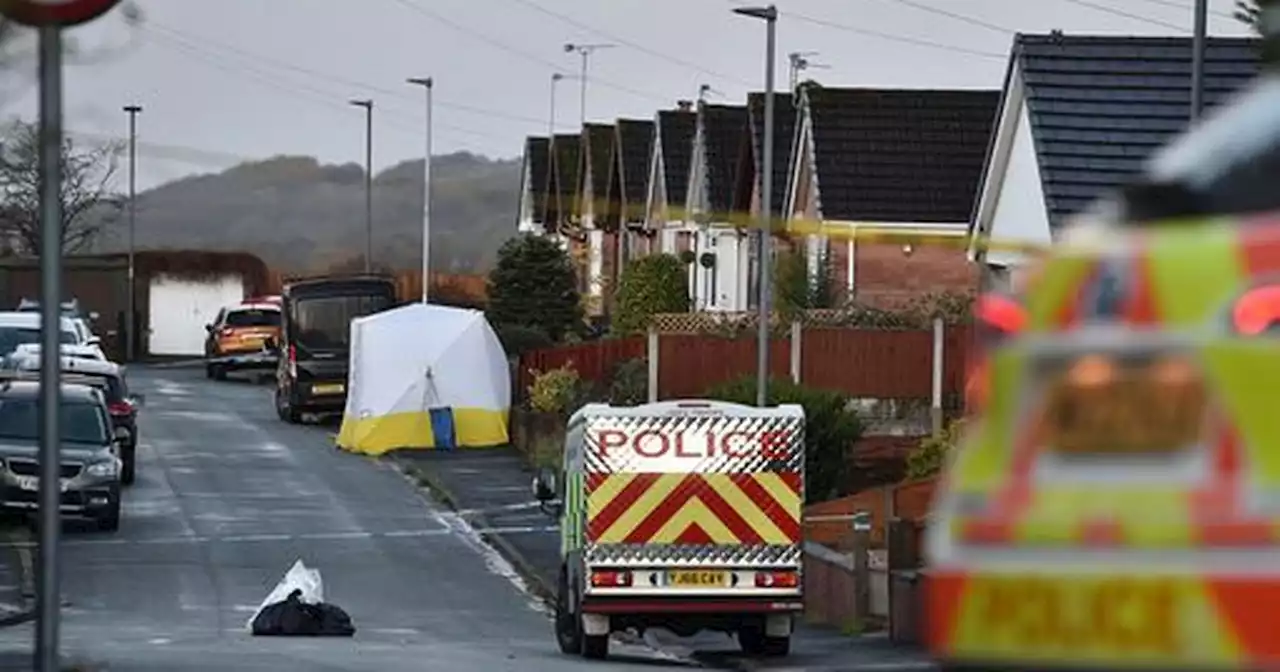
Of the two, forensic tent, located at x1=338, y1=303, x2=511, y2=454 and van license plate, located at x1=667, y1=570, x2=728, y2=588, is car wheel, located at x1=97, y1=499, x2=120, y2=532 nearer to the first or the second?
forensic tent, located at x1=338, y1=303, x2=511, y2=454

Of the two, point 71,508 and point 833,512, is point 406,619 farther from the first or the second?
point 71,508

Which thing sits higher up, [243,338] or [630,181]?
[630,181]

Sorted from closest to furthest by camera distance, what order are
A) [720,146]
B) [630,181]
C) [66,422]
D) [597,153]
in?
[66,422] < [720,146] < [630,181] < [597,153]

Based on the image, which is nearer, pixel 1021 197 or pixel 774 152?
pixel 1021 197

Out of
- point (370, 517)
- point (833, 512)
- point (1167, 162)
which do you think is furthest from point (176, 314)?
point (1167, 162)

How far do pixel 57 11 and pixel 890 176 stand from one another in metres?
50.8

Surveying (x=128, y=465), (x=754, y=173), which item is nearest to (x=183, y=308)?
(x=754, y=173)

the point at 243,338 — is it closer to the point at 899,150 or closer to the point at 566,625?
the point at 899,150

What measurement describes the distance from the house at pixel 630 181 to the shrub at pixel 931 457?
4434 cm

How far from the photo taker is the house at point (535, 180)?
4016 inches

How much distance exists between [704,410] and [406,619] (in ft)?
19.3

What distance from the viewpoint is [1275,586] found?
256cm

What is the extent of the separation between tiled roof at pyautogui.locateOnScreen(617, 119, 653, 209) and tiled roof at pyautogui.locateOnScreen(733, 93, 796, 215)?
46.8 feet

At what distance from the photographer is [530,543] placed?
3916cm
